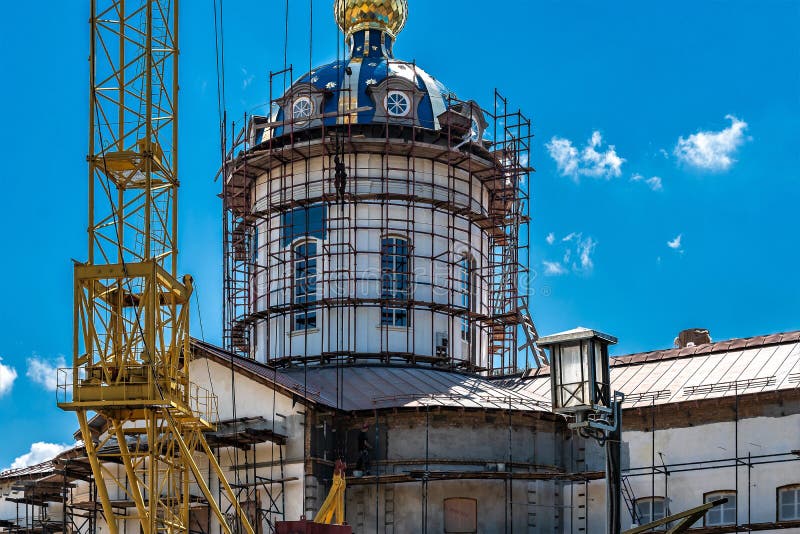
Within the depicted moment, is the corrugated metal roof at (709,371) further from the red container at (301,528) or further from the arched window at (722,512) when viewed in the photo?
the red container at (301,528)

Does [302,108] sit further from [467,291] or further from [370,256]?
[467,291]

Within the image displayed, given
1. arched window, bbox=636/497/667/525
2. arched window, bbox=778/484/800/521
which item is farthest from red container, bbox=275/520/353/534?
arched window, bbox=778/484/800/521

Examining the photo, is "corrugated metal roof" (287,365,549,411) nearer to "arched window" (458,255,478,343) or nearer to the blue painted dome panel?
"arched window" (458,255,478,343)

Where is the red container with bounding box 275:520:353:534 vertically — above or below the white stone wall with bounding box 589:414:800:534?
below

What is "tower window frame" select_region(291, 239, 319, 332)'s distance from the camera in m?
46.8

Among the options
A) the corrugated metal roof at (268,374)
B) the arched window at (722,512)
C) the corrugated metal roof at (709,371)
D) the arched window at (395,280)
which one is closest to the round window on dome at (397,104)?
the arched window at (395,280)

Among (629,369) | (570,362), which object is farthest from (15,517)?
(570,362)

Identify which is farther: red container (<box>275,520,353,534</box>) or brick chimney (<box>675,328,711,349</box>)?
brick chimney (<box>675,328,711,349</box>)

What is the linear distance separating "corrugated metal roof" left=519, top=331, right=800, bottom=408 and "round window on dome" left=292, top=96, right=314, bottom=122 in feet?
44.3

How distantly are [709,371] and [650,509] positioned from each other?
4.94m

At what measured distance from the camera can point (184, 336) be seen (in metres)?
37.3

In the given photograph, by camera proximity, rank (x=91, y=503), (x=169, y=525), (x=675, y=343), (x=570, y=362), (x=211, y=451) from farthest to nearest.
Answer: (x=675, y=343)
(x=91, y=503)
(x=211, y=451)
(x=169, y=525)
(x=570, y=362)

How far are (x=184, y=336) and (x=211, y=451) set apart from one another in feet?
13.7

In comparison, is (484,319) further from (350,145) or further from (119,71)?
(119,71)
